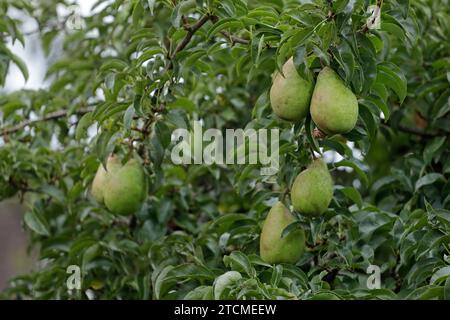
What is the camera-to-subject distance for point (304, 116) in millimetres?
1510

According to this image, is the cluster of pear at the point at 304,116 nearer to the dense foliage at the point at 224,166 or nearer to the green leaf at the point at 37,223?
the dense foliage at the point at 224,166

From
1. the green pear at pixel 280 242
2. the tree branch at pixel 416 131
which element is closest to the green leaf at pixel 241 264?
the green pear at pixel 280 242

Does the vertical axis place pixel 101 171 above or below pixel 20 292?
above

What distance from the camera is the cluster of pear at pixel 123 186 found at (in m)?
1.85

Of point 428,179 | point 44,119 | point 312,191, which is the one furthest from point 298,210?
point 44,119

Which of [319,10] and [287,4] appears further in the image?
[287,4]

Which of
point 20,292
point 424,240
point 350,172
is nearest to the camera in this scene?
point 424,240

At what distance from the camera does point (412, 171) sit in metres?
2.17

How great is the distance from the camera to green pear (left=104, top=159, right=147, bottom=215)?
6.06 ft

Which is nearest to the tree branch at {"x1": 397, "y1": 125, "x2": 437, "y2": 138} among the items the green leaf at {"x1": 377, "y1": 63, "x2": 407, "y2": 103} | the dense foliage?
the dense foliage

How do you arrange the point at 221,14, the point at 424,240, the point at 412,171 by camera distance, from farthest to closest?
the point at 412,171, the point at 221,14, the point at 424,240
